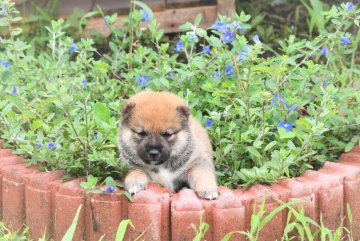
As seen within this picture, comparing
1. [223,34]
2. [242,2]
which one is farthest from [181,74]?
[242,2]

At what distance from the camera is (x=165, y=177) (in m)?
4.91

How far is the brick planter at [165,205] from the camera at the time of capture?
448 centimetres

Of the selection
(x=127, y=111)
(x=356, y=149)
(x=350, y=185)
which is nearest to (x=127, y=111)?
(x=127, y=111)

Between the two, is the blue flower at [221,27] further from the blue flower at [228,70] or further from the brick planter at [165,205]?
the brick planter at [165,205]

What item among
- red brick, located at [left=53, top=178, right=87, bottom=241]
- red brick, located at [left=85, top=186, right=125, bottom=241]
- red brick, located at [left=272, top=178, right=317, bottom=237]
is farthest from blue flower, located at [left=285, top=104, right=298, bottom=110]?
red brick, located at [left=53, top=178, right=87, bottom=241]

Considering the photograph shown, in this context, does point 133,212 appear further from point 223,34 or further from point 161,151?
point 223,34

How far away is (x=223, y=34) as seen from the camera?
553 cm

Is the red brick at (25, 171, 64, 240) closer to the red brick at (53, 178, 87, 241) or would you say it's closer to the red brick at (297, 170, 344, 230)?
the red brick at (53, 178, 87, 241)

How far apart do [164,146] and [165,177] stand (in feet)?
1.03

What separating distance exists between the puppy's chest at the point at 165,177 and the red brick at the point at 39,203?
1.91ft

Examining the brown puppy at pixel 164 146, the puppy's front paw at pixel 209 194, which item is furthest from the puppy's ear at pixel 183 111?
the puppy's front paw at pixel 209 194

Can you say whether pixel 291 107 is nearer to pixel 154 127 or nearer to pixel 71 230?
pixel 154 127

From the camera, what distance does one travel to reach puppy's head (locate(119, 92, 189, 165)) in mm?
4668

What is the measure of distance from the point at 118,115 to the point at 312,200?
1.60 meters
